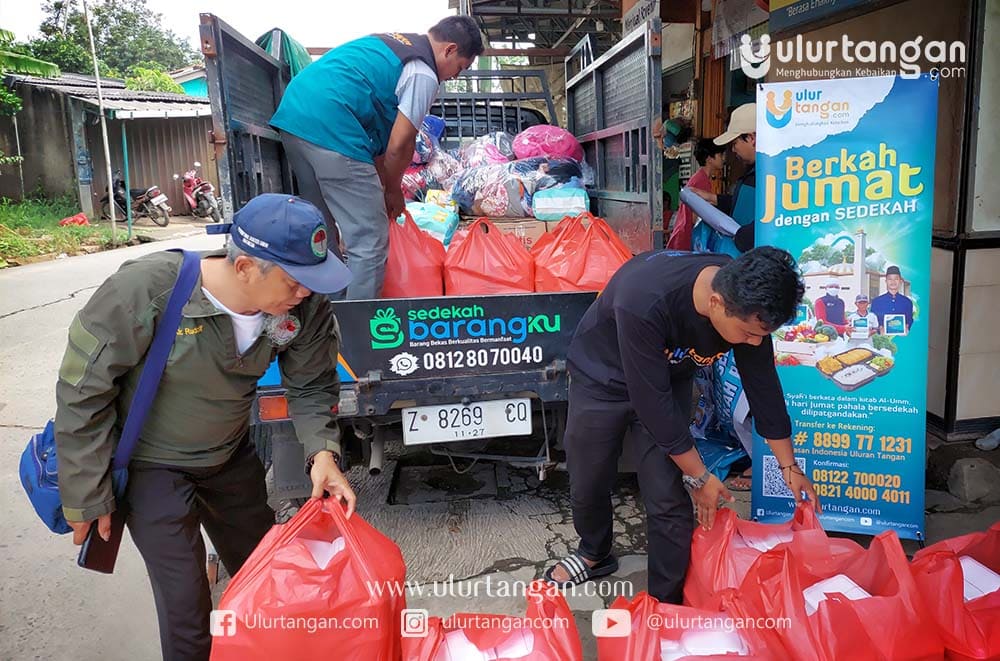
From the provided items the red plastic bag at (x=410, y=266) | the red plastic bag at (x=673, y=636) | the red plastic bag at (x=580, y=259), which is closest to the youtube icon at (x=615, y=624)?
the red plastic bag at (x=673, y=636)

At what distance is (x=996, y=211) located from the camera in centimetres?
393

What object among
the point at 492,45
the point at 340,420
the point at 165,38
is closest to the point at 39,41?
the point at 165,38

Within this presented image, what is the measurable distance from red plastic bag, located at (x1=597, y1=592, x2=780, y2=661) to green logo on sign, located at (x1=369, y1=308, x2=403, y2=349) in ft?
4.77

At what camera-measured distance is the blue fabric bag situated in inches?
68.6

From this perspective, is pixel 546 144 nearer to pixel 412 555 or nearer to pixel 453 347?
pixel 453 347

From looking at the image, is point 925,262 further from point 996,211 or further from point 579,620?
point 579,620

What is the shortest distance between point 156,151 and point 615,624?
21325mm

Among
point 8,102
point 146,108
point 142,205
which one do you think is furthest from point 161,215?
point 8,102

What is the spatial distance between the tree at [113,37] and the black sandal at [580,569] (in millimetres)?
27014

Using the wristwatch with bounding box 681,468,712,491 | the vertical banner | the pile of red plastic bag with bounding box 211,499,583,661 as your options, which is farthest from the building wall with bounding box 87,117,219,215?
the pile of red plastic bag with bounding box 211,499,583,661

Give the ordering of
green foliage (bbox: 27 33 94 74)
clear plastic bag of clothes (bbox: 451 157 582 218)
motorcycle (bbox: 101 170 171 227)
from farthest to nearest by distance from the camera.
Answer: green foliage (bbox: 27 33 94 74) → motorcycle (bbox: 101 170 171 227) → clear plastic bag of clothes (bbox: 451 157 582 218)

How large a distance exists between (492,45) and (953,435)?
30.8 ft

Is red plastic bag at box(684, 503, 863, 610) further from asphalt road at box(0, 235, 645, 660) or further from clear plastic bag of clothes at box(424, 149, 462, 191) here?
clear plastic bag of clothes at box(424, 149, 462, 191)

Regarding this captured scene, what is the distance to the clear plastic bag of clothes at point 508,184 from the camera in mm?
4355
